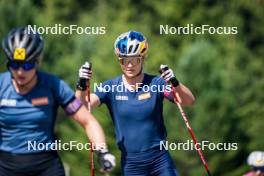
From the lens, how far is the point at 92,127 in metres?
8.52

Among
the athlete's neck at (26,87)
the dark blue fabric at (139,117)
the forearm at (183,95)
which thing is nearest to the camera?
the athlete's neck at (26,87)

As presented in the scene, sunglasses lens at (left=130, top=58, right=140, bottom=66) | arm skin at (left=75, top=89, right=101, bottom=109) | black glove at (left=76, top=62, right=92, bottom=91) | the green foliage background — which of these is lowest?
arm skin at (left=75, top=89, right=101, bottom=109)

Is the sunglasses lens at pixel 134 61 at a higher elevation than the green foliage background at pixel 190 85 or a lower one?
lower

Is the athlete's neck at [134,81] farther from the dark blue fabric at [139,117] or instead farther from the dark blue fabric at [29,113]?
the dark blue fabric at [29,113]

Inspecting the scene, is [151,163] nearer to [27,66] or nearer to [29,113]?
[29,113]

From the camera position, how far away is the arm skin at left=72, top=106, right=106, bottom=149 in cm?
844

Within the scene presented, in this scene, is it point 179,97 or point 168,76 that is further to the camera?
point 179,97

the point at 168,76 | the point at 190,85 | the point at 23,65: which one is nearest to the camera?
the point at 23,65

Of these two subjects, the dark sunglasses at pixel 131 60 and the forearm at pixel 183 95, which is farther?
the forearm at pixel 183 95

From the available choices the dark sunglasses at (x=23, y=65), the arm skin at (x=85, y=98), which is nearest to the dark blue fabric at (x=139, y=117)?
the arm skin at (x=85, y=98)

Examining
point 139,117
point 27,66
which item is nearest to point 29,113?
point 27,66

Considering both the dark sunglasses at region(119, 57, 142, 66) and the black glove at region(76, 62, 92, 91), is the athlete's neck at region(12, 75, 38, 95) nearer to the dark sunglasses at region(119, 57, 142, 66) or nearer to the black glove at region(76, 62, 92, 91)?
the black glove at region(76, 62, 92, 91)

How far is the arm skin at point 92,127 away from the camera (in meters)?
8.44

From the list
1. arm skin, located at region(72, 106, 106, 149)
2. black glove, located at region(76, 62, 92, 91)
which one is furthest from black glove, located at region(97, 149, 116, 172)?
black glove, located at region(76, 62, 92, 91)
